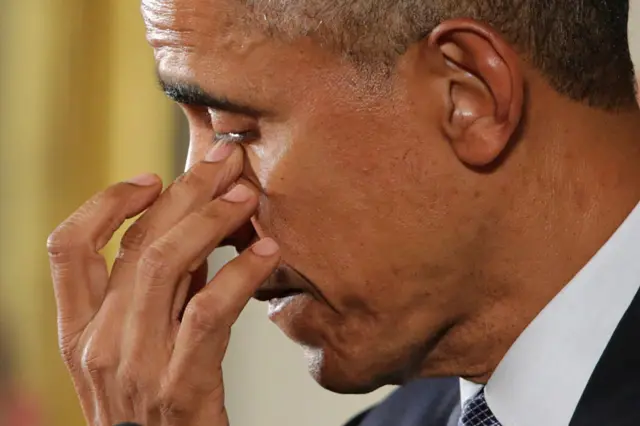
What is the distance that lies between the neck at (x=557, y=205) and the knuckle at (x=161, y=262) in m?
0.29

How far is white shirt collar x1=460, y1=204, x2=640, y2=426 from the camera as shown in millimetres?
1024

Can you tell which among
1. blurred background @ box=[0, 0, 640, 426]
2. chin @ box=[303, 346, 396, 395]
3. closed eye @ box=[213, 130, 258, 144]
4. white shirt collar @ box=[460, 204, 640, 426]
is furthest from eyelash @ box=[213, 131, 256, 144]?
blurred background @ box=[0, 0, 640, 426]

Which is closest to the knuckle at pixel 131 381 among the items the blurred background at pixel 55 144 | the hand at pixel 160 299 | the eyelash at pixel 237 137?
the hand at pixel 160 299

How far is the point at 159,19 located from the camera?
1.06 meters

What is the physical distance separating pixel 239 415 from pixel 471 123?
1143 millimetres

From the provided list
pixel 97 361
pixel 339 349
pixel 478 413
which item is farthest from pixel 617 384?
pixel 97 361

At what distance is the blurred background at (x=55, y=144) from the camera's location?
69.3 inches

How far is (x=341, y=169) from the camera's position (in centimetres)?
101

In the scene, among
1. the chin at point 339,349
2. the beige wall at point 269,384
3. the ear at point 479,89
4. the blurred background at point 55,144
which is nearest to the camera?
the ear at point 479,89

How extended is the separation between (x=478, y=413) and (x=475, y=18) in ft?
1.34

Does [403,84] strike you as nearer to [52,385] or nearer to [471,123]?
[471,123]

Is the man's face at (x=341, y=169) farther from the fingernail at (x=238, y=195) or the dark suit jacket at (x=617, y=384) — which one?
the dark suit jacket at (x=617, y=384)

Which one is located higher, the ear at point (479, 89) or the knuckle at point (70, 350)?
the ear at point (479, 89)

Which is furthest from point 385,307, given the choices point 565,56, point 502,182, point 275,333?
point 275,333
